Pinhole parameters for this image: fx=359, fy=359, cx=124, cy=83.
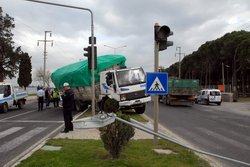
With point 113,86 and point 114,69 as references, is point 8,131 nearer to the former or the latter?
point 113,86

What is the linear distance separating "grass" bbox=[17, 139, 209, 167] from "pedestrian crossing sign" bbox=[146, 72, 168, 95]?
146 centimetres

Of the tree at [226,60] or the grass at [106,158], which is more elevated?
the tree at [226,60]

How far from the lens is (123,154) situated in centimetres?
807

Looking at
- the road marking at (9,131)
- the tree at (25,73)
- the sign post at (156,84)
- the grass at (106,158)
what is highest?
the tree at (25,73)

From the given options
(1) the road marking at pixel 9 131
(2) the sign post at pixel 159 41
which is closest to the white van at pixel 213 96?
(1) the road marking at pixel 9 131

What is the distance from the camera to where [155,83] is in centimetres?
935

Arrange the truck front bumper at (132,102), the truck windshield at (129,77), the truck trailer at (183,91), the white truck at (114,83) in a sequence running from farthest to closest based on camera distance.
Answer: the truck trailer at (183,91), the truck windshield at (129,77), the white truck at (114,83), the truck front bumper at (132,102)

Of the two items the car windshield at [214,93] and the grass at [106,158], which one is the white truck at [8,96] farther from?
the car windshield at [214,93]

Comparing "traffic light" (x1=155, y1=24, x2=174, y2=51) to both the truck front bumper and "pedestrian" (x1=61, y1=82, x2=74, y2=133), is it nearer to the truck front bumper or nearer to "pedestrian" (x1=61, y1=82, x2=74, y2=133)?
"pedestrian" (x1=61, y1=82, x2=74, y2=133)

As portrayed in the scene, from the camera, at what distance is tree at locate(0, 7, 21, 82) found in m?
60.3

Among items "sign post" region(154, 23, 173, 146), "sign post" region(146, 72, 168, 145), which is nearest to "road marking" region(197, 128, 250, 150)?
"sign post" region(154, 23, 173, 146)

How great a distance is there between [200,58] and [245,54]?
2707 centimetres

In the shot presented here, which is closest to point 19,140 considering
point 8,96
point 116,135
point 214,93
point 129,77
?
point 116,135

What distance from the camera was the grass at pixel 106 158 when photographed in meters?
7.13
